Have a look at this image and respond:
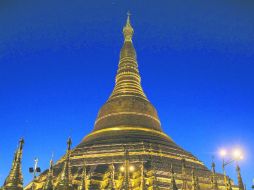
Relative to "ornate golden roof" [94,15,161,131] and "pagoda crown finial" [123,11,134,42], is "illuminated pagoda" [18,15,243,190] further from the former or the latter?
"pagoda crown finial" [123,11,134,42]

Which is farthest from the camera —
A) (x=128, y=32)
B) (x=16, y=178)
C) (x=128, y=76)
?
(x=128, y=32)

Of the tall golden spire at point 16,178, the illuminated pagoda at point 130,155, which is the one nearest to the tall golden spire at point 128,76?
the illuminated pagoda at point 130,155

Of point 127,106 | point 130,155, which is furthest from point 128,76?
point 130,155

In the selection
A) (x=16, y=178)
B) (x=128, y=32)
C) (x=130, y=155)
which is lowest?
(x=16, y=178)

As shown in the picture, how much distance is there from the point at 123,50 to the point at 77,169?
2591 centimetres

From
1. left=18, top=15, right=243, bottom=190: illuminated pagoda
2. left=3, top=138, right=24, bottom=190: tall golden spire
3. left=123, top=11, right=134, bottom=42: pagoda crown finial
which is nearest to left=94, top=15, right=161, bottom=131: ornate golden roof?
left=18, top=15, right=243, bottom=190: illuminated pagoda

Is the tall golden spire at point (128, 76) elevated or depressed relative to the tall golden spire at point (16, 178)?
elevated

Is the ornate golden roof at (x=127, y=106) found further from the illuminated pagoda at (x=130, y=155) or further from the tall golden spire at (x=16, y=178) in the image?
the tall golden spire at (x=16, y=178)

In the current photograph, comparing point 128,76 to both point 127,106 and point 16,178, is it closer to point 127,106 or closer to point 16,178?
point 127,106

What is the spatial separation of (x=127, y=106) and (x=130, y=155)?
1132cm

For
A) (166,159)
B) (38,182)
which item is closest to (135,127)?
(166,159)

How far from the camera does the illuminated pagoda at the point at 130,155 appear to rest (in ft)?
86.2

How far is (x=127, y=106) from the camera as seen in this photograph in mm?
41750

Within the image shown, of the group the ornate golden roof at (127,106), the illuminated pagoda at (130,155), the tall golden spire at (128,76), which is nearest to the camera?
the illuminated pagoda at (130,155)
